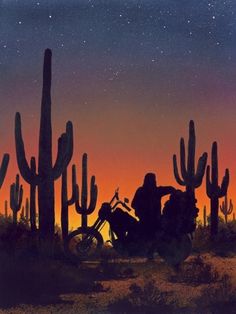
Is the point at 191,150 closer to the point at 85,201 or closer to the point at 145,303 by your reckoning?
the point at 85,201

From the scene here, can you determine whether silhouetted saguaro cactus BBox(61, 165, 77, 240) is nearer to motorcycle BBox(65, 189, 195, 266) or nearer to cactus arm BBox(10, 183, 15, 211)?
motorcycle BBox(65, 189, 195, 266)

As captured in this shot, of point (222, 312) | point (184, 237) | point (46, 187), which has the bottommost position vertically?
point (222, 312)

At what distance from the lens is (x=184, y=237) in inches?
543

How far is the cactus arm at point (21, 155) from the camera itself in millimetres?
13672

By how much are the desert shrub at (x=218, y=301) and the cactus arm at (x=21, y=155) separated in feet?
14.5

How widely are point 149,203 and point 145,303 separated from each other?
12.5 ft

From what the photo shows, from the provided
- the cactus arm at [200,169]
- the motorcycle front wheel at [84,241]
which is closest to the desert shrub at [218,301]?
the motorcycle front wheel at [84,241]

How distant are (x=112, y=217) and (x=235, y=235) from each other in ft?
27.4

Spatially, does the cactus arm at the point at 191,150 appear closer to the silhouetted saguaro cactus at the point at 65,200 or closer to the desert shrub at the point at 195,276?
the silhouetted saguaro cactus at the point at 65,200

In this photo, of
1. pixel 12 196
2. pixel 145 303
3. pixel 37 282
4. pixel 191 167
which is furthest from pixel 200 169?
pixel 145 303

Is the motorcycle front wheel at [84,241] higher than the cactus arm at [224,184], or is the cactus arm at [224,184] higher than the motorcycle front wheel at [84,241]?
the cactus arm at [224,184]

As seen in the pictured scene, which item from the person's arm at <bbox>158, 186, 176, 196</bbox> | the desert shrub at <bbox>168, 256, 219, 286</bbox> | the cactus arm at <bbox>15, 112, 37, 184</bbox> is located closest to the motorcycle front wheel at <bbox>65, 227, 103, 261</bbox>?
the cactus arm at <bbox>15, 112, 37, 184</bbox>

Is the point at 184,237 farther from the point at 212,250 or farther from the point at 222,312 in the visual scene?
the point at 212,250

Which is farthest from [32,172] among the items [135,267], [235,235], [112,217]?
[235,235]
